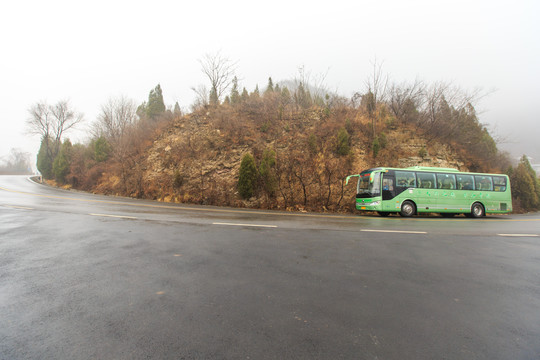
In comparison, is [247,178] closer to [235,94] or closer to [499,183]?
[235,94]

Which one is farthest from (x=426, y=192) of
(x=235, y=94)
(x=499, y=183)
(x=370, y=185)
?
(x=235, y=94)

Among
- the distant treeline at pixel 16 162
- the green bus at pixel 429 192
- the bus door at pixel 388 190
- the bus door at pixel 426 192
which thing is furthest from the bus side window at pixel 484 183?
the distant treeline at pixel 16 162

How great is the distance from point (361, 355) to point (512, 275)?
13.9ft

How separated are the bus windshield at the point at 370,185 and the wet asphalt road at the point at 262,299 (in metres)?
7.59

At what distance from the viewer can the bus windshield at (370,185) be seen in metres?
13.4

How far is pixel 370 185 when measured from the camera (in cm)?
1368

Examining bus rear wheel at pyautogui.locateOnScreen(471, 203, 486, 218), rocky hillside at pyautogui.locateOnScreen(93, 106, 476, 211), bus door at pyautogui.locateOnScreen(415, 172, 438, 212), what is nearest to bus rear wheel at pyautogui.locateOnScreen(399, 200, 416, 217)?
bus door at pyautogui.locateOnScreen(415, 172, 438, 212)

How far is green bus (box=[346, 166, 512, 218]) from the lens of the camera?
524 inches

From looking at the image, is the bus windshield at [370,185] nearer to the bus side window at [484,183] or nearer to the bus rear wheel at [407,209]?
the bus rear wheel at [407,209]

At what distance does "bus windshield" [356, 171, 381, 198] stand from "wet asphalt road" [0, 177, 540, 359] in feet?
24.9

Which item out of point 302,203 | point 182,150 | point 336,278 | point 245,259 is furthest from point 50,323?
point 182,150

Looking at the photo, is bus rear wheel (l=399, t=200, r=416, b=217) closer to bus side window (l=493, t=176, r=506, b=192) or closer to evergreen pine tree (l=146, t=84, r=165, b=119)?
bus side window (l=493, t=176, r=506, b=192)

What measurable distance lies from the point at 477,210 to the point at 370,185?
7835 mm

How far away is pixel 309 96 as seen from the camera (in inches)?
1037
